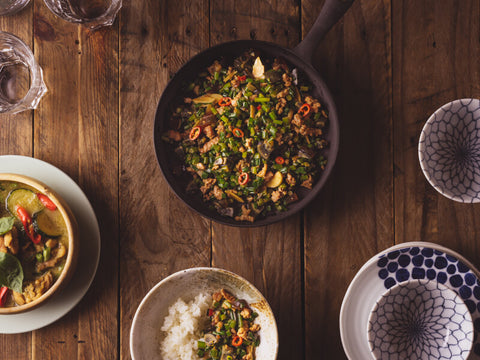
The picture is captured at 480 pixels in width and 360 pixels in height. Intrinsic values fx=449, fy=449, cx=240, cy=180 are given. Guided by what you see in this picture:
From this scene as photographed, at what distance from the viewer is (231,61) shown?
5.78ft

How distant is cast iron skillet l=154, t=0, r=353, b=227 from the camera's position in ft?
5.32

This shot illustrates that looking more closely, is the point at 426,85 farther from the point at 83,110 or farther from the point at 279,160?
the point at 83,110

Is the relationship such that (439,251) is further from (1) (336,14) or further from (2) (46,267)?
(2) (46,267)

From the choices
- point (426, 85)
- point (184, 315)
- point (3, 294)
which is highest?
point (426, 85)

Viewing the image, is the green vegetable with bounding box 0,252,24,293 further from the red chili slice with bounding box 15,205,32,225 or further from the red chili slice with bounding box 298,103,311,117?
the red chili slice with bounding box 298,103,311,117

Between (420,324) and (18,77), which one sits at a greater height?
(18,77)

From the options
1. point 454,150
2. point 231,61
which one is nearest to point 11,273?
point 231,61

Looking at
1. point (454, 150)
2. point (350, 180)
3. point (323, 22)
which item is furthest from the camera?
point (350, 180)

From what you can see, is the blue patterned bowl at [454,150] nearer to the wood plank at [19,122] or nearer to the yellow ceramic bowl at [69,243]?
the yellow ceramic bowl at [69,243]

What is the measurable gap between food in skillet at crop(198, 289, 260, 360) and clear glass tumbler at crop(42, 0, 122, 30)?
1.18m

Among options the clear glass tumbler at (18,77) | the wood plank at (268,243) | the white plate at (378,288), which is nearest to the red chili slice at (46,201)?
the clear glass tumbler at (18,77)

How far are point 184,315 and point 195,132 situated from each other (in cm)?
70

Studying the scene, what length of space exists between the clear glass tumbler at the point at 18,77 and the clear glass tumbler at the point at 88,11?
0.21 m

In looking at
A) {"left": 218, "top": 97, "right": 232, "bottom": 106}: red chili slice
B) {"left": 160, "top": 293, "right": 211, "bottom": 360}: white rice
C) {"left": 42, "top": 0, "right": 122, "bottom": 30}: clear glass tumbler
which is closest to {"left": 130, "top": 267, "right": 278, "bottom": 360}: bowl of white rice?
{"left": 160, "top": 293, "right": 211, "bottom": 360}: white rice
